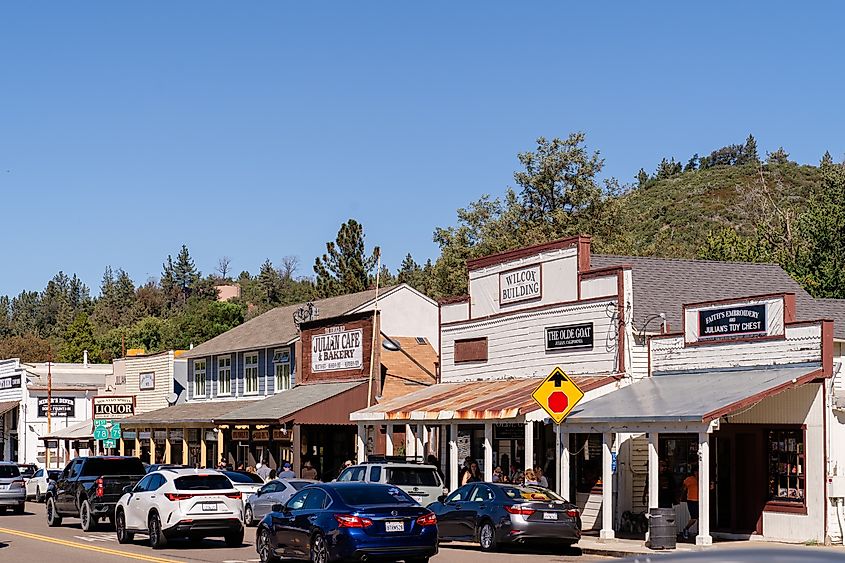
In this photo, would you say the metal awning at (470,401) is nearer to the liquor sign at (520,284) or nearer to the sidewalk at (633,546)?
the liquor sign at (520,284)

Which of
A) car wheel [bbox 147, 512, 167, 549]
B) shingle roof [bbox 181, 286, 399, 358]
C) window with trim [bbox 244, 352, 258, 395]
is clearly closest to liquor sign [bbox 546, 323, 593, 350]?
car wheel [bbox 147, 512, 167, 549]

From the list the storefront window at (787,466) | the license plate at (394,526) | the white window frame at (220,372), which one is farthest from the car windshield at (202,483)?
the white window frame at (220,372)

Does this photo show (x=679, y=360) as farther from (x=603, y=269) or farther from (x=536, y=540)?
(x=536, y=540)

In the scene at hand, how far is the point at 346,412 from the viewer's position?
4294 cm

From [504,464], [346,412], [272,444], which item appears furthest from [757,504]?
[272,444]

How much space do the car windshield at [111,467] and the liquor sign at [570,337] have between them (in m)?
11.2

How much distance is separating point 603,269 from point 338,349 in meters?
16.3

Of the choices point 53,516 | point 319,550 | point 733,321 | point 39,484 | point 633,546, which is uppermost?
point 733,321

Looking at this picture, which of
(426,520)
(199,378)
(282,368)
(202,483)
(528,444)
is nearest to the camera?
(426,520)

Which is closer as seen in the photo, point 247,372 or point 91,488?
point 91,488

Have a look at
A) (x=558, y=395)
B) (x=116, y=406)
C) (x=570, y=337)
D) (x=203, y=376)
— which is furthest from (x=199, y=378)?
(x=558, y=395)

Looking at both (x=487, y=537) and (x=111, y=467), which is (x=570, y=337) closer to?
(x=487, y=537)

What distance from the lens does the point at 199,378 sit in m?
57.2

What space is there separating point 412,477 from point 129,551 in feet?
23.2
